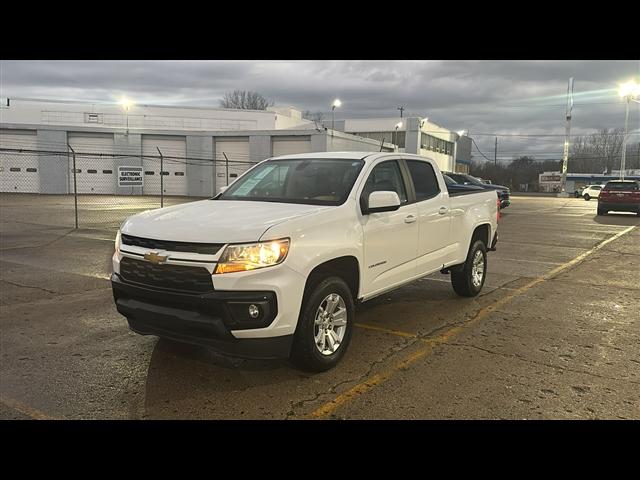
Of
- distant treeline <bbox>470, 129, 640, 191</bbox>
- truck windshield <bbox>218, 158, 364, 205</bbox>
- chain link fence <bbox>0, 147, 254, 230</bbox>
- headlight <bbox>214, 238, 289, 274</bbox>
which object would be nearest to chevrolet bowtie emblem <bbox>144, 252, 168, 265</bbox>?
headlight <bbox>214, 238, 289, 274</bbox>

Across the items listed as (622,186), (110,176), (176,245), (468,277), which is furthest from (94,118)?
(176,245)

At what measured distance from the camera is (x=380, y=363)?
4.66m

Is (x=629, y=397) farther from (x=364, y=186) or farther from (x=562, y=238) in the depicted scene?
(x=562, y=238)

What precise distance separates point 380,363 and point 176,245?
2081 millimetres

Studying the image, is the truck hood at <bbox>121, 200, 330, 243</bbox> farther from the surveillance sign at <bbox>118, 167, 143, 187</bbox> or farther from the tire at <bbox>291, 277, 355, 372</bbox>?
the surveillance sign at <bbox>118, 167, 143, 187</bbox>

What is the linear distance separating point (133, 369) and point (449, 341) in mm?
3043

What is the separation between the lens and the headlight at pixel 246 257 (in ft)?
12.5

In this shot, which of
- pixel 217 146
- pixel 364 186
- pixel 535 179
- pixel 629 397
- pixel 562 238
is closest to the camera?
pixel 629 397

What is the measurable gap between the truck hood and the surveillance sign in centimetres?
3579

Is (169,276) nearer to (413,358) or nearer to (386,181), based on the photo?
(413,358)

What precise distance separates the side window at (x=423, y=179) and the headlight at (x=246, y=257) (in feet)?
8.26

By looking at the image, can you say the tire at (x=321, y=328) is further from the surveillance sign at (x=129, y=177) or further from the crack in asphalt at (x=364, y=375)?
the surveillance sign at (x=129, y=177)

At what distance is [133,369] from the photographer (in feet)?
14.8
